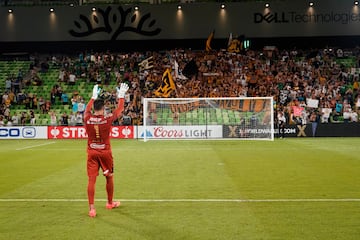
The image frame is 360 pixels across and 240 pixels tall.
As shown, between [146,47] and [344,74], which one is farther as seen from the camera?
[146,47]

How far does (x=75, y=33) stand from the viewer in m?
40.6

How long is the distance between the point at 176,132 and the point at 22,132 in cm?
1087

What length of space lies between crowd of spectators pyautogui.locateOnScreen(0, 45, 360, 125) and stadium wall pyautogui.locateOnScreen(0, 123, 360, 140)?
2.44ft

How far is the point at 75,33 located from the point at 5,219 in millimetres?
34628

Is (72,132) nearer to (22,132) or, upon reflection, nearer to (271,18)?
(22,132)

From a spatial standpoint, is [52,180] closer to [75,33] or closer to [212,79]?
[212,79]

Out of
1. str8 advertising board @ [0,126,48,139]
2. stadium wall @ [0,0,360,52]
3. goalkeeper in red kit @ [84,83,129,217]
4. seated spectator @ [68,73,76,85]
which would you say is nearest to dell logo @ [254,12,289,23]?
stadium wall @ [0,0,360,52]

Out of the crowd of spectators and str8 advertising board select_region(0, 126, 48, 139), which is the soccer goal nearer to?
the crowd of spectators

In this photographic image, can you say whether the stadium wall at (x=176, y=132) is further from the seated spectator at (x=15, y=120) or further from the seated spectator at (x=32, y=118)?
the seated spectator at (x=32, y=118)

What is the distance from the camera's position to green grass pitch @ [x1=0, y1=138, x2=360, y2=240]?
274 inches

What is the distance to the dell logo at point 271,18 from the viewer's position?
39.2 meters

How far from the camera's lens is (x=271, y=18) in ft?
129

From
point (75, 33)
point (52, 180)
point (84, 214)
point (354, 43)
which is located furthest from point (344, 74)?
point (84, 214)

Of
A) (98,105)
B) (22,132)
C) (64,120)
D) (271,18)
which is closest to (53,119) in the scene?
(64,120)
